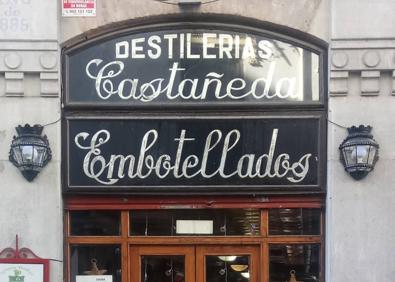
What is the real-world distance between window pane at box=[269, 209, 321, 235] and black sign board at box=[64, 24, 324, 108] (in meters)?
1.13

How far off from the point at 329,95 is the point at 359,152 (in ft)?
2.12

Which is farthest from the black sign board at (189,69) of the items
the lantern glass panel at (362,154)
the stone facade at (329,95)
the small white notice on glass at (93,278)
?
the small white notice on glass at (93,278)

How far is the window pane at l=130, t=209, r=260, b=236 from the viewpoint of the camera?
7.34m

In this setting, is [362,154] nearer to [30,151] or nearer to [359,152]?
[359,152]

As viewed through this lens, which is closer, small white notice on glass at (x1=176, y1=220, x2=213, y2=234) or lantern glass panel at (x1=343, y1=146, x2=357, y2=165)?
lantern glass panel at (x1=343, y1=146, x2=357, y2=165)

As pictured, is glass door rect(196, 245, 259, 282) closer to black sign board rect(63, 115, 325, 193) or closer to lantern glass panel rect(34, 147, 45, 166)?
black sign board rect(63, 115, 325, 193)

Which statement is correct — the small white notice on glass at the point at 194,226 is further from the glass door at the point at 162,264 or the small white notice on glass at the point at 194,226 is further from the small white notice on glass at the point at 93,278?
the small white notice on glass at the point at 93,278

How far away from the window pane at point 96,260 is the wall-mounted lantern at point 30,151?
0.92 m

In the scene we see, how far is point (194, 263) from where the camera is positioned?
290 inches

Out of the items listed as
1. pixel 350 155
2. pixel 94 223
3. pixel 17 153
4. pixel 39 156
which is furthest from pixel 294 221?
pixel 17 153

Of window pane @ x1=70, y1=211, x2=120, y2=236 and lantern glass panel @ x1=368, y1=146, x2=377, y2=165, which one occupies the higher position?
lantern glass panel @ x1=368, y1=146, x2=377, y2=165

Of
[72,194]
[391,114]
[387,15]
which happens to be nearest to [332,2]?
[387,15]

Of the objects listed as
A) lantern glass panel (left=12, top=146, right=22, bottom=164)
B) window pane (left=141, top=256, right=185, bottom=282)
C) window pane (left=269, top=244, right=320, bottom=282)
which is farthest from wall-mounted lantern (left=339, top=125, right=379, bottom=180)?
lantern glass panel (left=12, top=146, right=22, bottom=164)

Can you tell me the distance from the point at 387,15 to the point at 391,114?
973 millimetres
